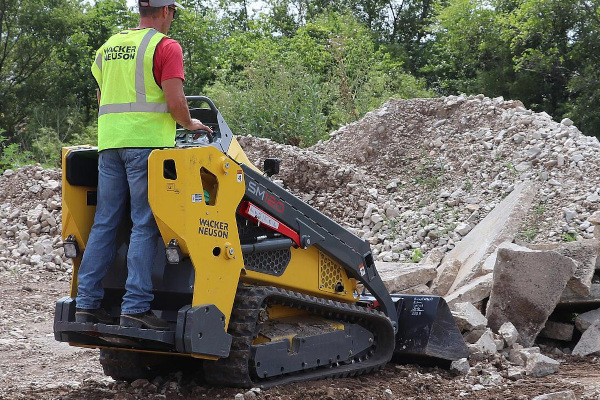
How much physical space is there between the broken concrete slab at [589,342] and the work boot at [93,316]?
3933mm

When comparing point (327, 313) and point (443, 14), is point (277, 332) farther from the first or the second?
point (443, 14)

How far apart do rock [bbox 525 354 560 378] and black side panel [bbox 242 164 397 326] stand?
3.24 feet

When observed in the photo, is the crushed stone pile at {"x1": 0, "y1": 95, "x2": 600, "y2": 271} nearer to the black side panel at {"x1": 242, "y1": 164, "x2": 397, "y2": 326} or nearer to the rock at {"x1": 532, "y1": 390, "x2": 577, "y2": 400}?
the black side panel at {"x1": 242, "y1": 164, "x2": 397, "y2": 326}

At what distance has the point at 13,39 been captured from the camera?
78.8ft

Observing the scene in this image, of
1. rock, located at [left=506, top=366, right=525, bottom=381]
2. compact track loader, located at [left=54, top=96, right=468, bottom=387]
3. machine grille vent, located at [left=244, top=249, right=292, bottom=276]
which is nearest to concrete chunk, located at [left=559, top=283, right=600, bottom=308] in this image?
rock, located at [left=506, top=366, right=525, bottom=381]

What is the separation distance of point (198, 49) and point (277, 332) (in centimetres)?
1978

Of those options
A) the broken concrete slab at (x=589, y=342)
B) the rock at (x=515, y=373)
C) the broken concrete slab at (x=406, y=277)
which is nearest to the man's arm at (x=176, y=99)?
the rock at (x=515, y=373)

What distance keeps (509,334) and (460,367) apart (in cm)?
69

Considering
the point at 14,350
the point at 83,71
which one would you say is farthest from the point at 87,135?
the point at 14,350

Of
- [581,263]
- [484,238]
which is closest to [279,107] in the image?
[484,238]

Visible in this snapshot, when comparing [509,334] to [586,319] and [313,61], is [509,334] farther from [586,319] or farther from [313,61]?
[313,61]

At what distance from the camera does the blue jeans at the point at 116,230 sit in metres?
4.30

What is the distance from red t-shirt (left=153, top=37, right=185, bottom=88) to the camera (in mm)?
4266


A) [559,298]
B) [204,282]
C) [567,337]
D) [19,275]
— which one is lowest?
[19,275]
